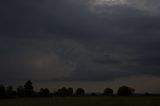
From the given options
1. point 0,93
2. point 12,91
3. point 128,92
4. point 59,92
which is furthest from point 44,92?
point 128,92

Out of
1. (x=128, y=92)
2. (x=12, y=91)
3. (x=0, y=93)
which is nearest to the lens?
(x=0, y=93)

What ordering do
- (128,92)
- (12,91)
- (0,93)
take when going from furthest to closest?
1. (128,92)
2. (12,91)
3. (0,93)

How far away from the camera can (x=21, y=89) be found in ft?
651

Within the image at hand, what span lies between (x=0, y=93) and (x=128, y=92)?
83.7 m

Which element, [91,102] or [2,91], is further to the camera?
[2,91]

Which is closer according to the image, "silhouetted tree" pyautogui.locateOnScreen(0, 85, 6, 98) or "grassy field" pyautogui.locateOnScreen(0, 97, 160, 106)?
"grassy field" pyautogui.locateOnScreen(0, 97, 160, 106)

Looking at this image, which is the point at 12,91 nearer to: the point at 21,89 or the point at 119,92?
the point at 21,89

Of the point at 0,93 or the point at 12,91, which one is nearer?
the point at 0,93

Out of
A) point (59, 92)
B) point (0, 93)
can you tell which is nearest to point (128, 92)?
point (59, 92)

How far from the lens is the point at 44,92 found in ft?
652

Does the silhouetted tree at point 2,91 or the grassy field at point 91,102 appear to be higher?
the silhouetted tree at point 2,91

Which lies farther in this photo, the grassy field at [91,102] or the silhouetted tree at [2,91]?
the silhouetted tree at [2,91]

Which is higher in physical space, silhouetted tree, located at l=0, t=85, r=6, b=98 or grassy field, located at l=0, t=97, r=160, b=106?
silhouetted tree, located at l=0, t=85, r=6, b=98

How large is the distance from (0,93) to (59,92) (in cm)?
4720
